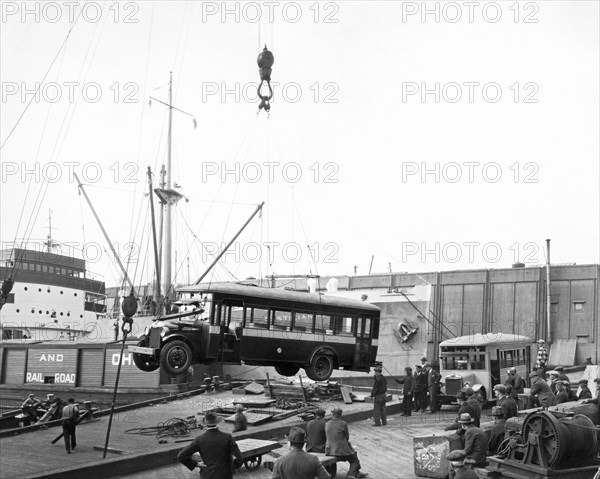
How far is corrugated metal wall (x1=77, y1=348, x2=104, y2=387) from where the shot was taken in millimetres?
29359

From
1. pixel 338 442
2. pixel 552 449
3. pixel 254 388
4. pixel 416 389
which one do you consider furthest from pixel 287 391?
pixel 552 449

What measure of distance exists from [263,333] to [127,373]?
14026 millimetres

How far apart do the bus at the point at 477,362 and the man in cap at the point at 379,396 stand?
10.5ft

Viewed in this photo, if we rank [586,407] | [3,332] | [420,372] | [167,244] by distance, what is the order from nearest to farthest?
[586,407]
[420,372]
[167,244]
[3,332]

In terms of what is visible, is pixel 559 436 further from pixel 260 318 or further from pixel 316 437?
pixel 260 318

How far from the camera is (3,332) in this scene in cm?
4409

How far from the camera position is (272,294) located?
1623 cm

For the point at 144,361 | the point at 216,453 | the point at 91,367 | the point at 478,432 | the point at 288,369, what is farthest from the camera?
the point at 91,367

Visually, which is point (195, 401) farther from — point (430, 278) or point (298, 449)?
point (430, 278)

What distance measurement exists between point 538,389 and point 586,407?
3507 mm

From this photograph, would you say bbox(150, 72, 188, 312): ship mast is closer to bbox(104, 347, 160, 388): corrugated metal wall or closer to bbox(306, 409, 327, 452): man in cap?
bbox(104, 347, 160, 388): corrugated metal wall

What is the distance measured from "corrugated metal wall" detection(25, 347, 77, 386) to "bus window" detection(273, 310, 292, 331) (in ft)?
55.9

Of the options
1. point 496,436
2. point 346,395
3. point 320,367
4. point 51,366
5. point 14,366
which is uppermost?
point 320,367

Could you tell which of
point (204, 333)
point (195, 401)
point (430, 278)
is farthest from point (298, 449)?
point (430, 278)
